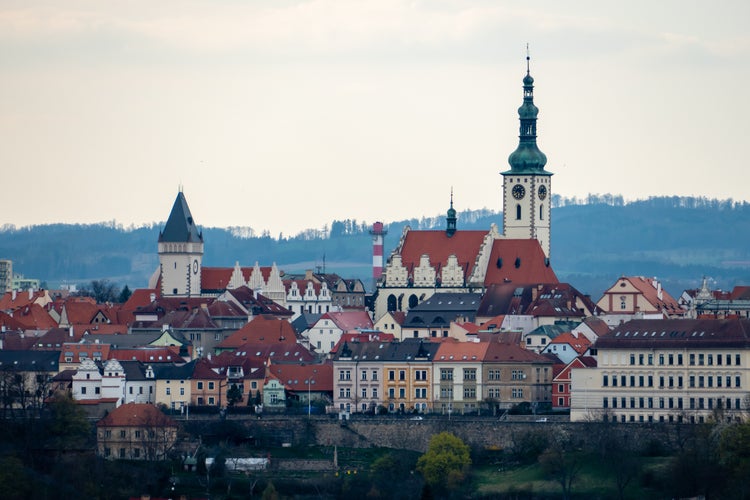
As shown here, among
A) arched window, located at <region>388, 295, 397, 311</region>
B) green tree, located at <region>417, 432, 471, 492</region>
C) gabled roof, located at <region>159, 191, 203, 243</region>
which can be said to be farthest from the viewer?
gabled roof, located at <region>159, 191, 203, 243</region>

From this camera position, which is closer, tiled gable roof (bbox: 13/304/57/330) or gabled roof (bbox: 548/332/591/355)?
gabled roof (bbox: 548/332/591/355)

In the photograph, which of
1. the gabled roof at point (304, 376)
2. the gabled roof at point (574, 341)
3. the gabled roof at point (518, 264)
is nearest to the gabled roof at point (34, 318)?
the gabled roof at point (518, 264)

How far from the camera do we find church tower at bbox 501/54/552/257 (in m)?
132

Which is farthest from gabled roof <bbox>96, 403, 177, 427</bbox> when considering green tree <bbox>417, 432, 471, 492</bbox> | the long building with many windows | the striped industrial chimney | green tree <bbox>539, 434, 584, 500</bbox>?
the striped industrial chimney

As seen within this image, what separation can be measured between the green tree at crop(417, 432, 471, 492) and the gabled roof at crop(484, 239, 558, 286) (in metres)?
34.9

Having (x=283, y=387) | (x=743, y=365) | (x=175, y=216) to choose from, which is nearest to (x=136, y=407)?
(x=283, y=387)

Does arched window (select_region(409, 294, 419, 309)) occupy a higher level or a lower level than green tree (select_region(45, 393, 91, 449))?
higher

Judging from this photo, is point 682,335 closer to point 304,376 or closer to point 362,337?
point 304,376

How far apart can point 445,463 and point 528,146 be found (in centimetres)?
4625

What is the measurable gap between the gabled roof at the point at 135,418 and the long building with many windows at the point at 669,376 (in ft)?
54.3

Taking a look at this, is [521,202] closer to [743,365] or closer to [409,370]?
[409,370]

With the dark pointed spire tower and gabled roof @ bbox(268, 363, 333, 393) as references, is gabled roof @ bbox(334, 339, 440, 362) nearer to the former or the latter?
gabled roof @ bbox(268, 363, 333, 393)

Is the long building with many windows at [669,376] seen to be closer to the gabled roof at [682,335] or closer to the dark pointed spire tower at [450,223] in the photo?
the gabled roof at [682,335]

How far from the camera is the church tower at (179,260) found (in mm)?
138250
